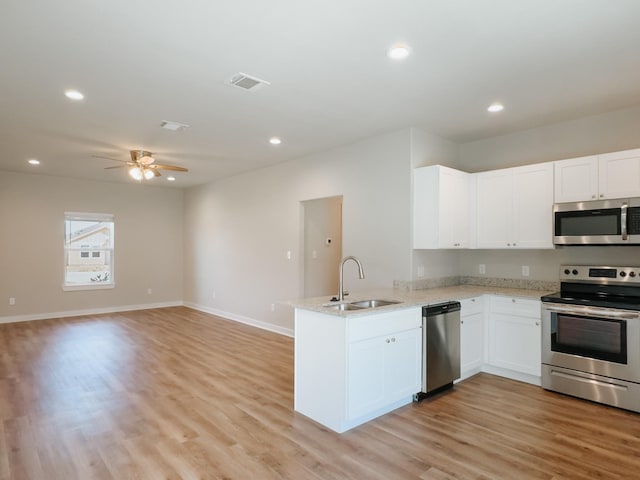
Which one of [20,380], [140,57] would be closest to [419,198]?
[140,57]

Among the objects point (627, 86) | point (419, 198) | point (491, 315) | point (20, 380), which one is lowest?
point (20, 380)

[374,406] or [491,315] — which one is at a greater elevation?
[491,315]

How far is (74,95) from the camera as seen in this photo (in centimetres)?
346

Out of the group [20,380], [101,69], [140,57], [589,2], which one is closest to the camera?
[589,2]

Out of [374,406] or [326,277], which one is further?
[326,277]

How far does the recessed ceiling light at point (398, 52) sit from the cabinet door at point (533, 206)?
216 centimetres

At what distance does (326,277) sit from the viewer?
20.1 ft

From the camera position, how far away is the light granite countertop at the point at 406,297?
3.00 meters

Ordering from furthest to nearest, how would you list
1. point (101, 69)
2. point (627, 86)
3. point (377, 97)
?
1. point (377, 97)
2. point (627, 86)
3. point (101, 69)

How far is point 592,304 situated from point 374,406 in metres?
2.11

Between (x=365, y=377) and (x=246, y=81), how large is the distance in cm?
254

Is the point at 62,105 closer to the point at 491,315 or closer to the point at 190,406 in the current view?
the point at 190,406

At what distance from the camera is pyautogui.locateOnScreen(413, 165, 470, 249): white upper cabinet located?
414cm

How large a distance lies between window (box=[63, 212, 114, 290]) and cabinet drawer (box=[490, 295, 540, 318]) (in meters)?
7.39
